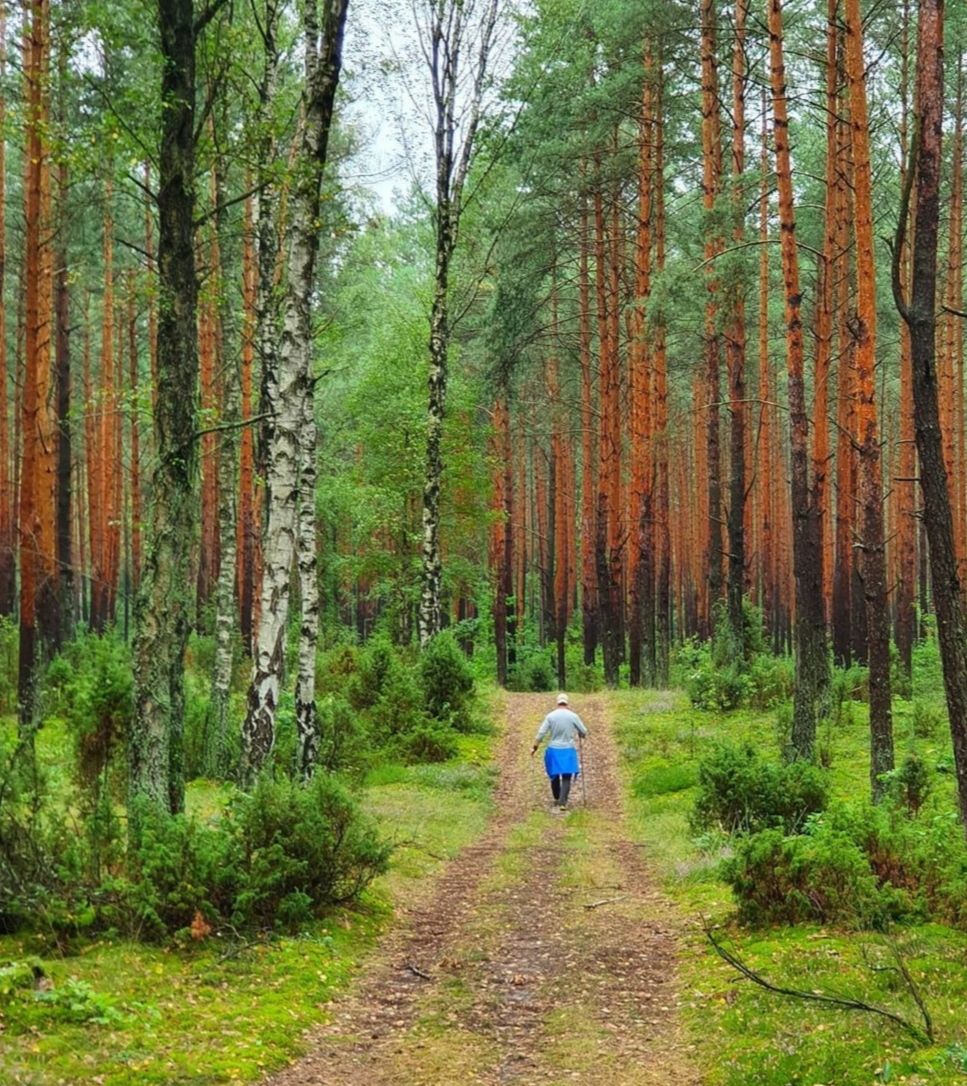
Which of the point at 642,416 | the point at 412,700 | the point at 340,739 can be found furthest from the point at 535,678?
the point at 340,739

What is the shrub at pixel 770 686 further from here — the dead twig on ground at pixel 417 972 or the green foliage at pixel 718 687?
the dead twig on ground at pixel 417 972

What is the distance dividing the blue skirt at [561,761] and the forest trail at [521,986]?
2063 millimetres

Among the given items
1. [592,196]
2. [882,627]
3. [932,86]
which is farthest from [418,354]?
[932,86]

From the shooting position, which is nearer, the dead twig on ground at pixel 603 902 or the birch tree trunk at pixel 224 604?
the dead twig on ground at pixel 603 902

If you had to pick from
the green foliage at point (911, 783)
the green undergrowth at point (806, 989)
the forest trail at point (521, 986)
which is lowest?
the forest trail at point (521, 986)

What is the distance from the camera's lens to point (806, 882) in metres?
7.08

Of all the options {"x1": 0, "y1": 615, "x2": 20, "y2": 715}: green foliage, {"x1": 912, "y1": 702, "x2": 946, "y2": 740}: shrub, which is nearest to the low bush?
{"x1": 0, "y1": 615, "x2": 20, "y2": 715}: green foliage

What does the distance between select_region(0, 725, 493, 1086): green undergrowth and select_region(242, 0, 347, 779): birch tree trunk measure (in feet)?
4.62

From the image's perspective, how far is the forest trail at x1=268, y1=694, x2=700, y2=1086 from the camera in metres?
5.30

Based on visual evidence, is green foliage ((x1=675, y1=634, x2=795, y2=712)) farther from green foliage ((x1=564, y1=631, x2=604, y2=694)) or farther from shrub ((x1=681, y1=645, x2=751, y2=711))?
green foliage ((x1=564, y1=631, x2=604, y2=694))

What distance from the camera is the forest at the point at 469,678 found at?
227 inches

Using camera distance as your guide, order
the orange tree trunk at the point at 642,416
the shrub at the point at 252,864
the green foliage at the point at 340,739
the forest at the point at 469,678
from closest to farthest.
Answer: the forest at the point at 469,678
the shrub at the point at 252,864
the green foliage at the point at 340,739
the orange tree trunk at the point at 642,416

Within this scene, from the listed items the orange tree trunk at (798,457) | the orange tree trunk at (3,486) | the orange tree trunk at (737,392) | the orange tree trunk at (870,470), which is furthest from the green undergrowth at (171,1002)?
the orange tree trunk at (3,486)

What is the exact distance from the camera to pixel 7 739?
20.4 feet
